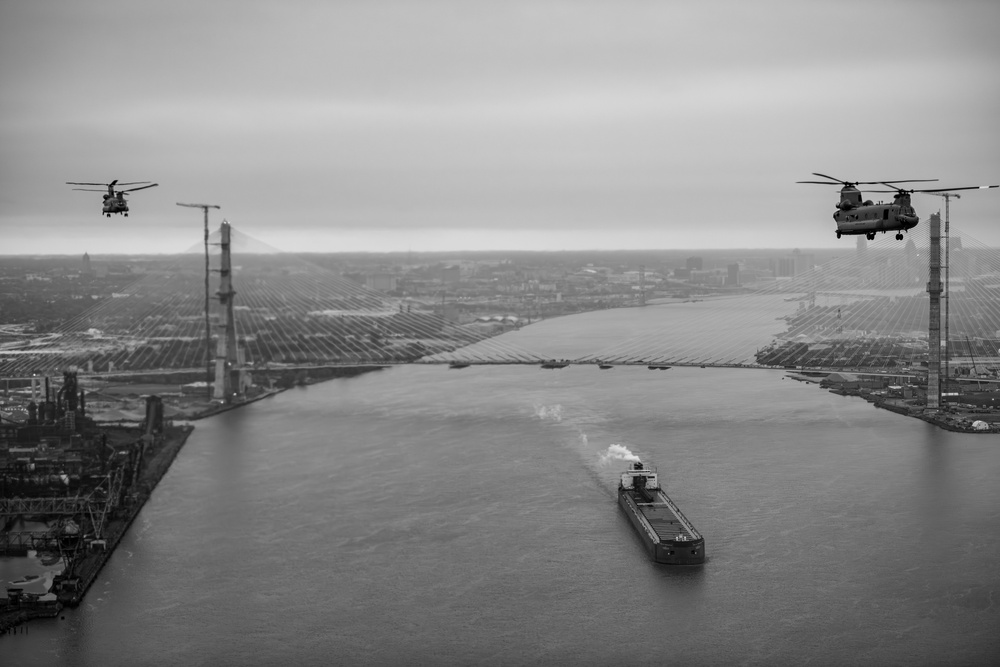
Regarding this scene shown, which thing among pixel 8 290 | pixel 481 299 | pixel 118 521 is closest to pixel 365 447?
pixel 118 521

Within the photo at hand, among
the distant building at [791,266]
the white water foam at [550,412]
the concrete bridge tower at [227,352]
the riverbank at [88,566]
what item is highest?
the distant building at [791,266]

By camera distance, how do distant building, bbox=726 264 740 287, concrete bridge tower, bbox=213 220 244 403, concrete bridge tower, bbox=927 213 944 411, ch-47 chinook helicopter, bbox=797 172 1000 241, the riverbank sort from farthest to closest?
distant building, bbox=726 264 740 287 → concrete bridge tower, bbox=213 220 244 403 → concrete bridge tower, bbox=927 213 944 411 → the riverbank → ch-47 chinook helicopter, bbox=797 172 1000 241

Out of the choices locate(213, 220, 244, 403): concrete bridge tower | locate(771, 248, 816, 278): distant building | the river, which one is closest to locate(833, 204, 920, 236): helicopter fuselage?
the river

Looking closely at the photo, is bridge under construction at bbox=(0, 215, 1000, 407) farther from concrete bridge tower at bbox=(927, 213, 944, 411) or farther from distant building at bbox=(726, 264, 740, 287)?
distant building at bbox=(726, 264, 740, 287)

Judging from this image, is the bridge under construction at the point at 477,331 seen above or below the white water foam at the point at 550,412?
above

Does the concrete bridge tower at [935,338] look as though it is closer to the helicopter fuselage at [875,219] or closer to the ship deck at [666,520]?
the ship deck at [666,520]

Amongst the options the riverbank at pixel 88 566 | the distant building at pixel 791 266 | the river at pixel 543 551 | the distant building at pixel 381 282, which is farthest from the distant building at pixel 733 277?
the riverbank at pixel 88 566

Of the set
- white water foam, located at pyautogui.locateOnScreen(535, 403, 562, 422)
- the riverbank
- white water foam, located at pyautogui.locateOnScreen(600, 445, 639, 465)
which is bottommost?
the riverbank
